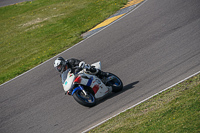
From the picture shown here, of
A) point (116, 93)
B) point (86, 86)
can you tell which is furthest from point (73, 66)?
point (116, 93)

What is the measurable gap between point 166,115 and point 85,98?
3.16 meters

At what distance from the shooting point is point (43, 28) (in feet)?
67.7

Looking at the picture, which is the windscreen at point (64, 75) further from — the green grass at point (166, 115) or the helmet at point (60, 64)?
the green grass at point (166, 115)

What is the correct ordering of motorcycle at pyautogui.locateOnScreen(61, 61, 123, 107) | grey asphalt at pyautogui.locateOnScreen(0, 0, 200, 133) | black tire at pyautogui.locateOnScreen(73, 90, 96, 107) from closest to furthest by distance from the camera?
black tire at pyautogui.locateOnScreen(73, 90, 96, 107) < motorcycle at pyautogui.locateOnScreen(61, 61, 123, 107) < grey asphalt at pyautogui.locateOnScreen(0, 0, 200, 133)

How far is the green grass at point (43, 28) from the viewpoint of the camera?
16266 mm

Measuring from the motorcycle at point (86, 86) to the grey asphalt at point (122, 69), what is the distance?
30 cm

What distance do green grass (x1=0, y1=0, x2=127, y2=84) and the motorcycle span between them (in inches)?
239

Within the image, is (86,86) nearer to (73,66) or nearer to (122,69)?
(73,66)

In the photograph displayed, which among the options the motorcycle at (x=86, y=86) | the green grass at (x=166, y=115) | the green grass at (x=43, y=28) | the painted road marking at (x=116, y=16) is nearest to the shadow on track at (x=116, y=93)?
the motorcycle at (x=86, y=86)

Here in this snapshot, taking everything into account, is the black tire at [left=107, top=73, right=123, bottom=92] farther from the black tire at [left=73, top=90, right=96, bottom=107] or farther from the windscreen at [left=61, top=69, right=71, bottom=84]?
the windscreen at [left=61, top=69, right=71, bottom=84]

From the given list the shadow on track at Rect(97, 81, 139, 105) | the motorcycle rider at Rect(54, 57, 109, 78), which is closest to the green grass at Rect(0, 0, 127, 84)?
the motorcycle rider at Rect(54, 57, 109, 78)

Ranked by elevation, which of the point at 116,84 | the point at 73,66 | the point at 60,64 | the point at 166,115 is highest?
the point at 60,64

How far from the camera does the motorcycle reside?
934 centimetres

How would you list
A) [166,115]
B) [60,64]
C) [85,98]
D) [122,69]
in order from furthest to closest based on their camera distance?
[122,69] < [60,64] < [85,98] < [166,115]
